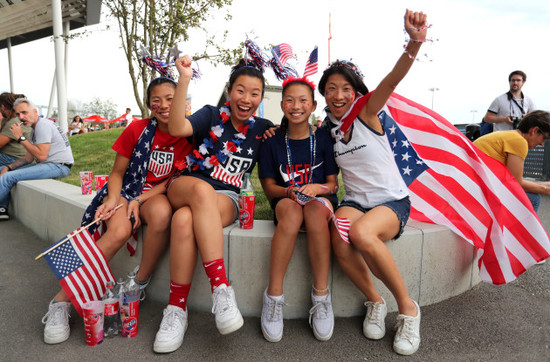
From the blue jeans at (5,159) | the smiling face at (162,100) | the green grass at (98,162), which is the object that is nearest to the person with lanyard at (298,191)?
the smiling face at (162,100)

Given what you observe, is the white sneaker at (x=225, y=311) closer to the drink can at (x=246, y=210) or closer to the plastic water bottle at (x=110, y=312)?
the drink can at (x=246, y=210)

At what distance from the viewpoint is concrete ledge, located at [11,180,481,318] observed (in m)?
2.65

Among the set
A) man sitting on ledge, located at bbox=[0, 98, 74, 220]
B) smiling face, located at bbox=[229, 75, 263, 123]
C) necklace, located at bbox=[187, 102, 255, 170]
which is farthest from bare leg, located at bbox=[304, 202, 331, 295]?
man sitting on ledge, located at bbox=[0, 98, 74, 220]

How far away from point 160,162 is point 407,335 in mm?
2095

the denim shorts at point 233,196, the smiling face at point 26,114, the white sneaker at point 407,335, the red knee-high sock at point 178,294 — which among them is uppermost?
the smiling face at point 26,114

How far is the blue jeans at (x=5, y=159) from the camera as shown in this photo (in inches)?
216

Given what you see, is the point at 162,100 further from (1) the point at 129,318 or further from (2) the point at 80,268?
(1) the point at 129,318

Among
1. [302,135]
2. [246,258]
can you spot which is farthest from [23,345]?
[302,135]

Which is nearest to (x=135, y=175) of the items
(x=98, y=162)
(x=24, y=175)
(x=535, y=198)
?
(x=24, y=175)

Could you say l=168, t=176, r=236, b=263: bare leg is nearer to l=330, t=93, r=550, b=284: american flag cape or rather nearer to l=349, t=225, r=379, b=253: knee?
l=349, t=225, r=379, b=253: knee

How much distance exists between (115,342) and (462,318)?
7.59 ft

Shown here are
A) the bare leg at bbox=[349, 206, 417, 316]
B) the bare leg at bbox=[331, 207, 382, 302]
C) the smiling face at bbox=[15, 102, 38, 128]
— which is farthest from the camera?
the smiling face at bbox=[15, 102, 38, 128]

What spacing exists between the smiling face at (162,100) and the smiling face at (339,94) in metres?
1.18

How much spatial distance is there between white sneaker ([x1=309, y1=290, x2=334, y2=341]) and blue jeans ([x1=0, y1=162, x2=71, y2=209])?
4.47 m
